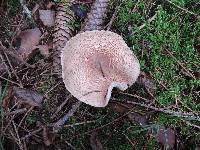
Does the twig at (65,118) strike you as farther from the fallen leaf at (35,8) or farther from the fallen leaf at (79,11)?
the fallen leaf at (35,8)

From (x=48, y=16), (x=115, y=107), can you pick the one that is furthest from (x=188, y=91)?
(x=48, y=16)

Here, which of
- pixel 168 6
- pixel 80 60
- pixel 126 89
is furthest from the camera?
pixel 168 6

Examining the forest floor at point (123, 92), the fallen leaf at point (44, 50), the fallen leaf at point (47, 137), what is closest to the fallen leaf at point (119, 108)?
the forest floor at point (123, 92)

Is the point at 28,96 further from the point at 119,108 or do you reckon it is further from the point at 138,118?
the point at 138,118

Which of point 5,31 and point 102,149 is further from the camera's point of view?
point 5,31

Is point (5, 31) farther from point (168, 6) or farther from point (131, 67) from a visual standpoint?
point (168, 6)

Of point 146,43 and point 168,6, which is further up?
point 168,6
